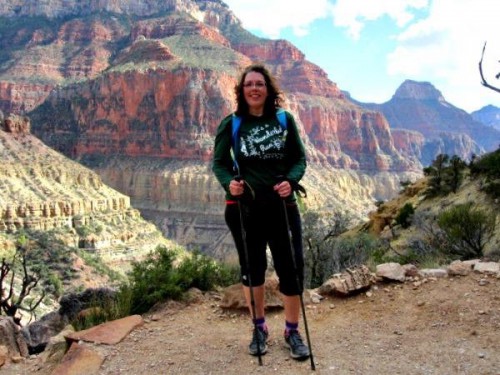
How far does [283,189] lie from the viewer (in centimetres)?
410

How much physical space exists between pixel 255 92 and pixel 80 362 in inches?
115

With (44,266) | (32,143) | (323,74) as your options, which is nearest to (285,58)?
(323,74)

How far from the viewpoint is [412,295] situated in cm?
567

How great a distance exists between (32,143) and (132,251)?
17.7 metres

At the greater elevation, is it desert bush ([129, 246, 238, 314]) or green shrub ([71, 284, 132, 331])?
desert bush ([129, 246, 238, 314])

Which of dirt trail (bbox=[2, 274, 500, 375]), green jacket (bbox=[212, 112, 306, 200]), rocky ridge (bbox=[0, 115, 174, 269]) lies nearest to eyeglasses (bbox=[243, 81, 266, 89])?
green jacket (bbox=[212, 112, 306, 200])

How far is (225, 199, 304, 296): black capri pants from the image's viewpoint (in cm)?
425

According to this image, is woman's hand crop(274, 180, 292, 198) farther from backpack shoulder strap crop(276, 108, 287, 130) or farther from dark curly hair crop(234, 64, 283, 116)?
dark curly hair crop(234, 64, 283, 116)

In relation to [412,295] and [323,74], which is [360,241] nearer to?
[412,295]

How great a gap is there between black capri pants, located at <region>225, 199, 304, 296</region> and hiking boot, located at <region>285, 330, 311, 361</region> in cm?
36

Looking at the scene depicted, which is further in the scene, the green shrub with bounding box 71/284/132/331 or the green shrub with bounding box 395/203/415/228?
the green shrub with bounding box 395/203/415/228

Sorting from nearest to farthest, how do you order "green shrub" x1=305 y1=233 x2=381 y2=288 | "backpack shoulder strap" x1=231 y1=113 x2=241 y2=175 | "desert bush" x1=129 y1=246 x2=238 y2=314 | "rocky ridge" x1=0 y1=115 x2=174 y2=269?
1. "backpack shoulder strap" x1=231 y1=113 x2=241 y2=175
2. "desert bush" x1=129 y1=246 x2=238 y2=314
3. "green shrub" x1=305 y1=233 x2=381 y2=288
4. "rocky ridge" x1=0 y1=115 x2=174 y2=269

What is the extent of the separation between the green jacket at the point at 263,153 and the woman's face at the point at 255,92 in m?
0.09

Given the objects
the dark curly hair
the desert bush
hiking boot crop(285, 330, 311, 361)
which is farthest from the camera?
the desert bush
